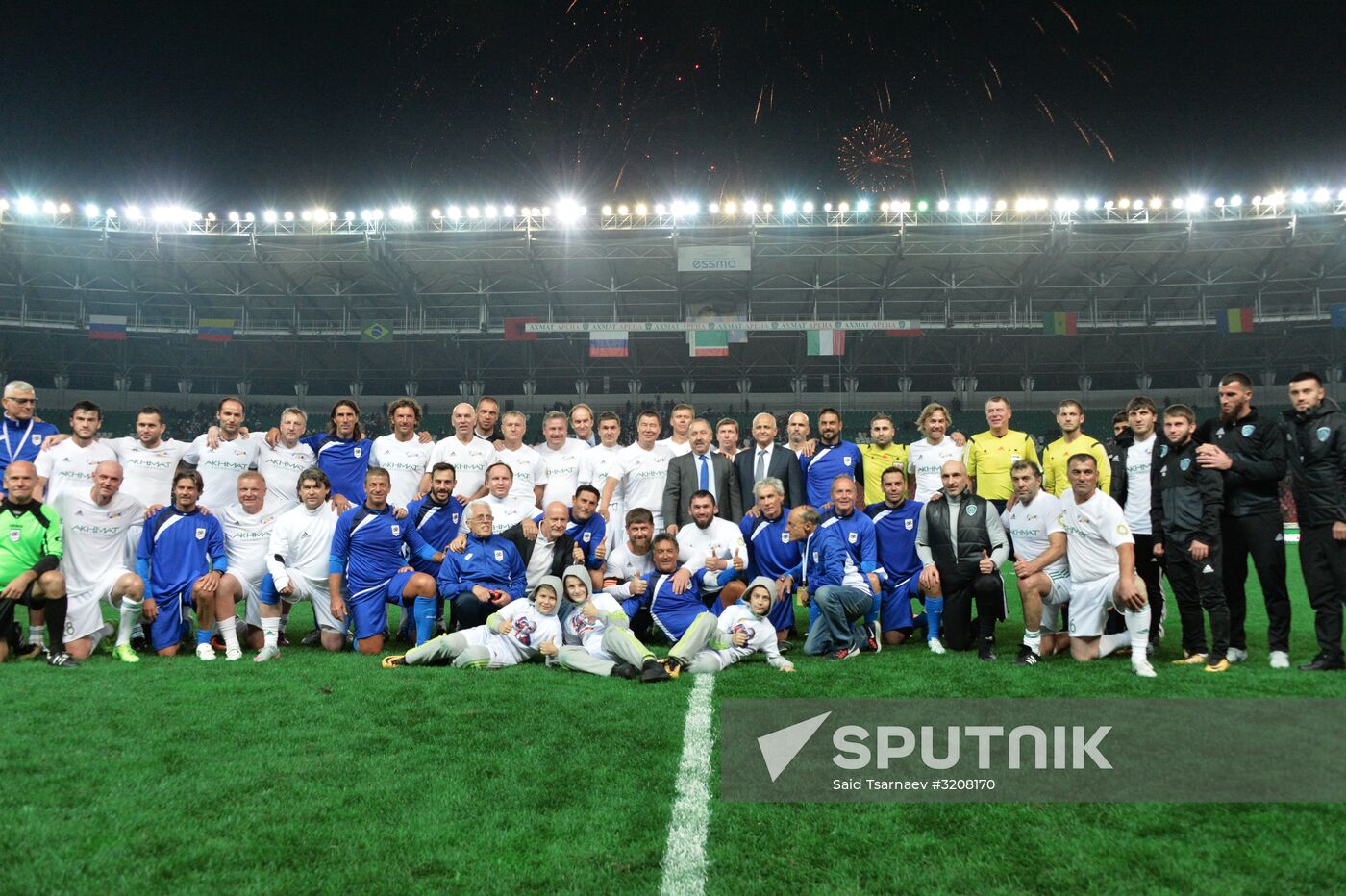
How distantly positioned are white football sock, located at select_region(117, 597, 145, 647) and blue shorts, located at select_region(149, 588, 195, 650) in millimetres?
135

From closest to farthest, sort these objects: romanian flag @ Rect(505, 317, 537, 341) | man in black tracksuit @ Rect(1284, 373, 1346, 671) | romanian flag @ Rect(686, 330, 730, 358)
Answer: man in black tracksuit @ Rect(1284, 373, 1346, 671) → romanian flag @ Rect(686, 330, 730, 358) → romanian flag @ Rect(505, 317, 537, 341)

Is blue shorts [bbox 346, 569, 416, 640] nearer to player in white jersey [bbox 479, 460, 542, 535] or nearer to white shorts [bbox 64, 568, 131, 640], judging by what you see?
player in white jersey [bbox 479, 460, 542, 535]

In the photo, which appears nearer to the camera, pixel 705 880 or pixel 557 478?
pixel 705 880

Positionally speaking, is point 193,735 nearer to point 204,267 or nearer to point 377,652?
point 377,652

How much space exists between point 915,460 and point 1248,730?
160 inches

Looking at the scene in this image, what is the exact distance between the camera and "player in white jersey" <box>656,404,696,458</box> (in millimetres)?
7992

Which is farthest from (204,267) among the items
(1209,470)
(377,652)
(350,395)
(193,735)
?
(1209,470)

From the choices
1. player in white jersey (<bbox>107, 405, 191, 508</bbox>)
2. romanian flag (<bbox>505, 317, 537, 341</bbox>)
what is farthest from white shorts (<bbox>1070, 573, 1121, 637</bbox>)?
romanian flag (<bbox>505, 317, 537, 341</bbox>)

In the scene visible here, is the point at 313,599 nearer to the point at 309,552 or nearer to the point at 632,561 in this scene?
the point at 309,552

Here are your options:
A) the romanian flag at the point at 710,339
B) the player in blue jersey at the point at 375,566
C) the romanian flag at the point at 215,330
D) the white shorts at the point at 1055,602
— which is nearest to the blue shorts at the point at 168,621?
the player in blue jersey at the point at 375,566

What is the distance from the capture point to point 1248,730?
4082 mm

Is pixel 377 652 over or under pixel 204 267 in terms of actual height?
under

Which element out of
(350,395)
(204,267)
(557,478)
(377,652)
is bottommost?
(377,652)

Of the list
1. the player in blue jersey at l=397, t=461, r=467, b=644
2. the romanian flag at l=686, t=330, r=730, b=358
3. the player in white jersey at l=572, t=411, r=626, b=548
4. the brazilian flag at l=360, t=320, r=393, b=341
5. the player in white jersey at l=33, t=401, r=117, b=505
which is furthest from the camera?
the brazilian flag at l=360, t=320, r=393, b=341
